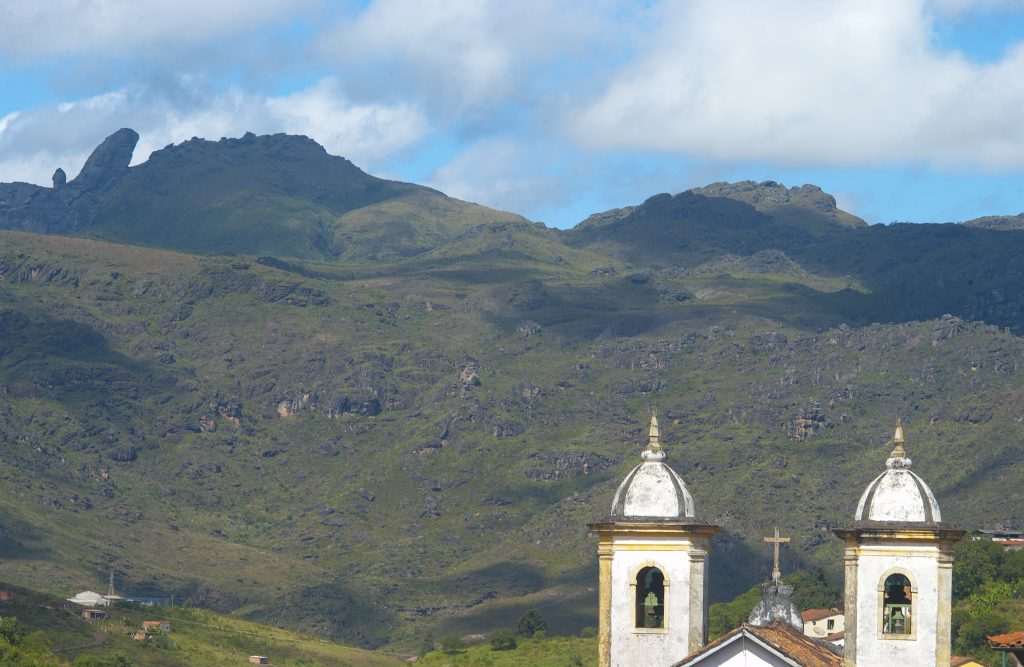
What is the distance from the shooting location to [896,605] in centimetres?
4681

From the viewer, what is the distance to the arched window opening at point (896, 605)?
4656 centimetres

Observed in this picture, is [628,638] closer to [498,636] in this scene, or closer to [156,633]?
[156,633]

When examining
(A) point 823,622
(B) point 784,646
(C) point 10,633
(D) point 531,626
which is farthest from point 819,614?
(B) point 784,646

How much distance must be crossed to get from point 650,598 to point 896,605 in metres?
4.72

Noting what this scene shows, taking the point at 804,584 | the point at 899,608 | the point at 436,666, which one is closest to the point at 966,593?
the point at 804,584

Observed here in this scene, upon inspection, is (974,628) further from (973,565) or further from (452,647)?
(452,647)

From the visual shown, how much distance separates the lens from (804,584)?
569 feet

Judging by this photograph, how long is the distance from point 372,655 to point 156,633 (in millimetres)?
34305

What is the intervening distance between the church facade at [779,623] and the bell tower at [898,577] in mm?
19

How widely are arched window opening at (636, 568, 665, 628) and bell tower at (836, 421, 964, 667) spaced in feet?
11.7

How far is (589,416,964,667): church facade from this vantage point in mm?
46281

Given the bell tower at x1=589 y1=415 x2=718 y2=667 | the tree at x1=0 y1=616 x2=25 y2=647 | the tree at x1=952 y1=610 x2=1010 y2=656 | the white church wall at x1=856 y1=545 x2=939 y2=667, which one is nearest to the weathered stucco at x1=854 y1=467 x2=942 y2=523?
the white church wall at x1=856 y1=545 x2=939 y2=667

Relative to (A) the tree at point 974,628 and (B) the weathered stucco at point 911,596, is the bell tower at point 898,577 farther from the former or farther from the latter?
(A) the tree at point 974,628

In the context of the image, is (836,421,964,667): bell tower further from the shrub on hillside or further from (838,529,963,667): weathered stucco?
the shrub on hillside
